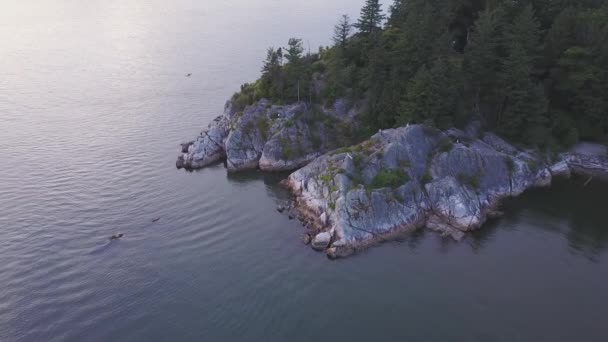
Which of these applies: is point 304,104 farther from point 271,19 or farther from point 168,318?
point 271,19

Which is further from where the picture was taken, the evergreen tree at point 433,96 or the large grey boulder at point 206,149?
the large grey boulder at point 206,149

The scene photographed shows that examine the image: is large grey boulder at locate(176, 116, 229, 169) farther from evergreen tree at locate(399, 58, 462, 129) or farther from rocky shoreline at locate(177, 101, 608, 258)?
evergreen tree at locate(399, 58, 462, 129)

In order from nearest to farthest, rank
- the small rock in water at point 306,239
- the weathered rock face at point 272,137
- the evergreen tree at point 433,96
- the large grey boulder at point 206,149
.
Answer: the small rock in water at point 306,239, the evergreen tree at point 433,96, the weathered rock face at point 272,137, the large grey boulder at point 206,149

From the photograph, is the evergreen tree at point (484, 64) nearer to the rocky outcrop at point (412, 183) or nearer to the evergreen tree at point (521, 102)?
the evergreen tree at point (521, 102)

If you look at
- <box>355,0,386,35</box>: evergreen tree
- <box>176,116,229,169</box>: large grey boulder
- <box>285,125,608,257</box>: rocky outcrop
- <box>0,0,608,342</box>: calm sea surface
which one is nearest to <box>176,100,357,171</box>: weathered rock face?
<box>176,116,229,169</box>: large grey boulder

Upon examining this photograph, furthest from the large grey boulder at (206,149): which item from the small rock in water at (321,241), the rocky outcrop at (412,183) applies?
the small rock in water at (321,241)

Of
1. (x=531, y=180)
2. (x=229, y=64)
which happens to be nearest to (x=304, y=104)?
(x=531, y=180)

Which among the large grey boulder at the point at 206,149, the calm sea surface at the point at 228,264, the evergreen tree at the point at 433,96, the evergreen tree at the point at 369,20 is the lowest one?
the calm sea surface at the point at 228,264
